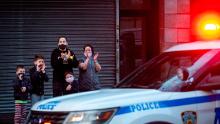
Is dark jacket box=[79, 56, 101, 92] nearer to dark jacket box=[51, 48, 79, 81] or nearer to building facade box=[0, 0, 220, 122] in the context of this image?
dark jacket box=[51, 48, 79, 81]

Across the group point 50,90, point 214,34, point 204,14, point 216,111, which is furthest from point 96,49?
point 216,111

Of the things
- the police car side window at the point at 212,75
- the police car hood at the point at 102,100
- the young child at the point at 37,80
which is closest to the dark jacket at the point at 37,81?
the young child at the point at 37,80

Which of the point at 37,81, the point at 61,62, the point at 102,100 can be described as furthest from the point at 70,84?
the point at 102,100

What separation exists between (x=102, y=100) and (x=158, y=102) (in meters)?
0.63

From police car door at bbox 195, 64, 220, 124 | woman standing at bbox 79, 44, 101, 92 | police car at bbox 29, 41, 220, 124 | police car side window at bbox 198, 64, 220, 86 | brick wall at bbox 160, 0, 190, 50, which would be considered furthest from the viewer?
brick wall at bbox 160, 0, 190, 50

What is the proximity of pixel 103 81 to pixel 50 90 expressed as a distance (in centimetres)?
133

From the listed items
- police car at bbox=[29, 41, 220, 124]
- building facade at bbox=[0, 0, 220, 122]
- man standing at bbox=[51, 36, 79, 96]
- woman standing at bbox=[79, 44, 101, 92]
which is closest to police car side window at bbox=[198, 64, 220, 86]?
police car at bbox=[29, 41, 220, 124]

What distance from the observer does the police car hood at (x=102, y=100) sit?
21.2 feet

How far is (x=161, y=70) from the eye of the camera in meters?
7.62

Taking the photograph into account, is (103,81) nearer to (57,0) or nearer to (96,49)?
(96,49)

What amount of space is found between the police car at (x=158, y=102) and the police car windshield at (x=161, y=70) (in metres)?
0.02

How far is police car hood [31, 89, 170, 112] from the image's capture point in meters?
6.47

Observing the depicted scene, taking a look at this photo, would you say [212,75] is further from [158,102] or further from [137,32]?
[137,32]

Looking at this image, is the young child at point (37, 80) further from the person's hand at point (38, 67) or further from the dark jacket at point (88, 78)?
Result: the dark jacket at point (88, 78)
